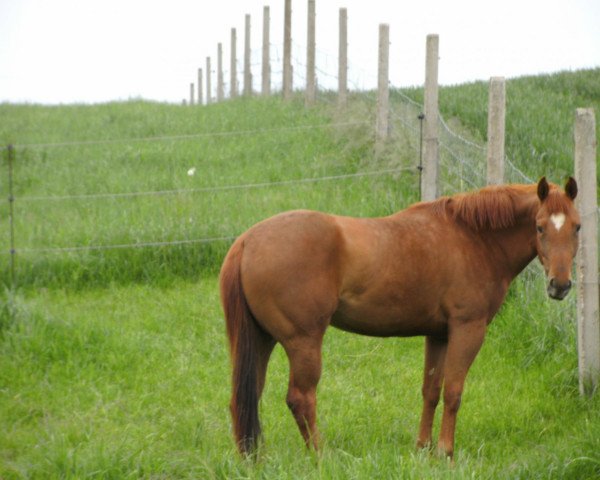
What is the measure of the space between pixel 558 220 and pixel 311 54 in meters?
12.0

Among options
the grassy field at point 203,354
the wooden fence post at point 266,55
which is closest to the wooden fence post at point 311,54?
the grassy field at point 203,354

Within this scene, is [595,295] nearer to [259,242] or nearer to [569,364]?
[569,364]

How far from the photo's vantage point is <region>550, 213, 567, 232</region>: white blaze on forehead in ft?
16.9

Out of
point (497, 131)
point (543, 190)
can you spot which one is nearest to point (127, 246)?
point (497, 131)

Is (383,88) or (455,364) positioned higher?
(383,88)

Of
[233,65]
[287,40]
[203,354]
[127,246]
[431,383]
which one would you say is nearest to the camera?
[431,383]

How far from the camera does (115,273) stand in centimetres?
947

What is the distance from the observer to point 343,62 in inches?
588

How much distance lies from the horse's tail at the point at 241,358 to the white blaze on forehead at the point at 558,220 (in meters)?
1.82

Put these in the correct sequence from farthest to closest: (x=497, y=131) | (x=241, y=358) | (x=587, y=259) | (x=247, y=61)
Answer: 1. (x=247, y=61)
2. (x=497, y=131)
3. (x=587, y=259)
4. (x=241, y=358)

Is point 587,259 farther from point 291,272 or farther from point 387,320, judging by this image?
point 291,272

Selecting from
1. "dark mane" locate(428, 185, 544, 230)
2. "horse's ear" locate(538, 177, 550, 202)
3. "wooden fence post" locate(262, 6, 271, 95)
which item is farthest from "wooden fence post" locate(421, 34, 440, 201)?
"wooden fence post" locate(262, 6, 271, 95)

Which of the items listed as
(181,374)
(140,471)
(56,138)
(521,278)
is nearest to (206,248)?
(181,374)

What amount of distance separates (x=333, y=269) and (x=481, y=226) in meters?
1.14
